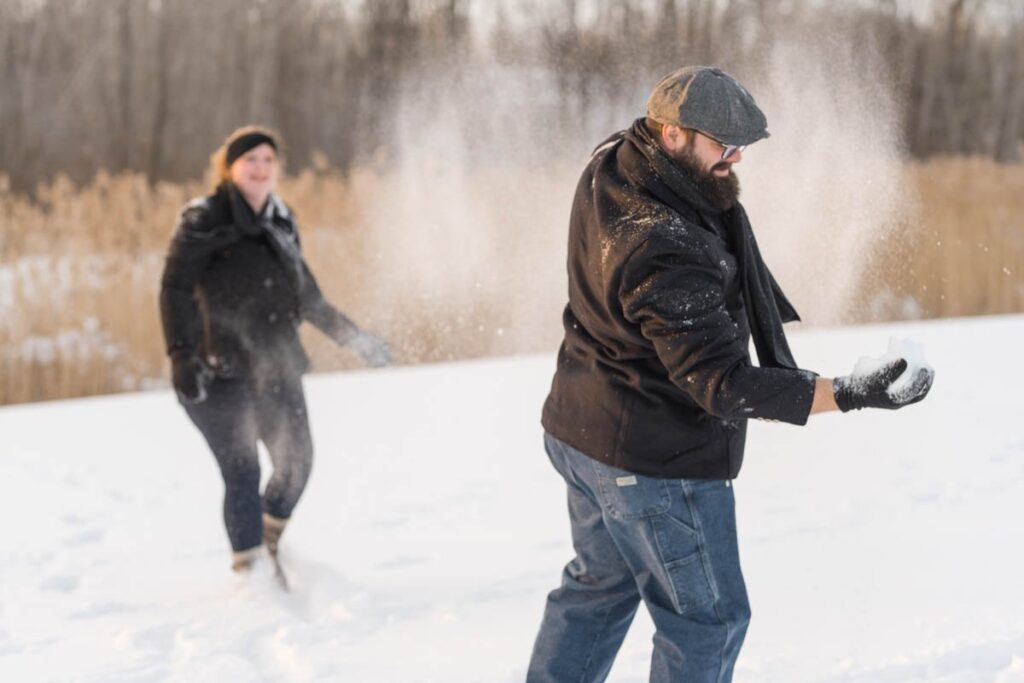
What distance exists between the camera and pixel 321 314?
4.09 meters

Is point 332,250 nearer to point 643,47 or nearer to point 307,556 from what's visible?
point 643,47

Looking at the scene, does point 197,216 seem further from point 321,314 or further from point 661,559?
point 661,559

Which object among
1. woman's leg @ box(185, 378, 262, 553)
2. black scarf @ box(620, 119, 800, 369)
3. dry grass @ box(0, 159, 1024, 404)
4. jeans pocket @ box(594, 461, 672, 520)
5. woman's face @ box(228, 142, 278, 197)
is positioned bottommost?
dry grass @ box(0, 159, 1024, 404)

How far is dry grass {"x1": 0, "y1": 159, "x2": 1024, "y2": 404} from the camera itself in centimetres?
777

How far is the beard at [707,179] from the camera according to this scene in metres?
2.16

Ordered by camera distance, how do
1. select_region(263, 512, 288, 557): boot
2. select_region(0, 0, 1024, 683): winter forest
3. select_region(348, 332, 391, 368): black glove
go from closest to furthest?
1. select_region(0, 0, 1024, 683): winter forest
2. select_region(263, 512, 288, 557): boot
3. select_region(348, 332, 391, 368): black glove

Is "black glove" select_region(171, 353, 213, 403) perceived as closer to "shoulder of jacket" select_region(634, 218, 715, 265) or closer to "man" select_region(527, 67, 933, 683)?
"man" select_region(527, 67, 933, 683)

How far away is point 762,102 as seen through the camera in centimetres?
753

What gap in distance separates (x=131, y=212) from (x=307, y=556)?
197 inches

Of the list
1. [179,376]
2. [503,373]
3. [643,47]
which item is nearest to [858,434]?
[503,373]

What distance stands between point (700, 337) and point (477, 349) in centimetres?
644

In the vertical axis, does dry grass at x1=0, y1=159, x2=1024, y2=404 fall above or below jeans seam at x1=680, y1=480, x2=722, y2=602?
below

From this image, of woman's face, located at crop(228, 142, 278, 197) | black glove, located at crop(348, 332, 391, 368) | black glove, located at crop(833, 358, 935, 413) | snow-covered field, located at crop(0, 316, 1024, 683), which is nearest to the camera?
black glove, located at crop(833, 358, 935, 413)

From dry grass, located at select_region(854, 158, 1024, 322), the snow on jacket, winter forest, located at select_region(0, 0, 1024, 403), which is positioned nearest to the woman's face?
the snow on jacket
